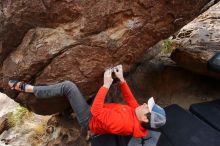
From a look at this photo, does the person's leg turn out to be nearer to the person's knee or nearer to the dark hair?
the person's knee

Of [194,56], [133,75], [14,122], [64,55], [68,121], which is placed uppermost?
[64,55]

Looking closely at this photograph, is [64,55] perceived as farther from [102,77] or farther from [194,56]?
[194,56]

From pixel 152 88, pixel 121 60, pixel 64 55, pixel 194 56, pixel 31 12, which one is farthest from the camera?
pixel 152 88

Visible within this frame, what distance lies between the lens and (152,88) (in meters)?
6.68

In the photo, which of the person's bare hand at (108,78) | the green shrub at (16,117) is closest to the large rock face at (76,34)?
the person's bare hand at (108,78)

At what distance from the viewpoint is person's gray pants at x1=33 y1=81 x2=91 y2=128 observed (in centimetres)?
476

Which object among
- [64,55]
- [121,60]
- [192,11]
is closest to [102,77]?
[121,60]

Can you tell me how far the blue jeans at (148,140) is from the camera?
181 inches

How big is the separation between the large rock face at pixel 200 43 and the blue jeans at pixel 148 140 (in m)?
1.90

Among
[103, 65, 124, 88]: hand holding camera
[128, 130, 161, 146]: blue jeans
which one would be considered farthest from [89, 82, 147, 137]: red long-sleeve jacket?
[103, 65, 124, 88]: hand holding camera

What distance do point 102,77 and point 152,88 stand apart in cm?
186

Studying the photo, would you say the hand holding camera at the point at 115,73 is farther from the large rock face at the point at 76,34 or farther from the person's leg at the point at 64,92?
the person's leg at the point at 64,92

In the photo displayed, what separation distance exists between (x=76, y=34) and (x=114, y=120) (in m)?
1.46

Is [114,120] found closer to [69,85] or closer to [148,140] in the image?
[148,140]
